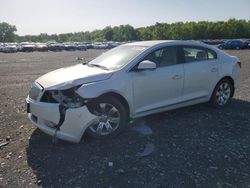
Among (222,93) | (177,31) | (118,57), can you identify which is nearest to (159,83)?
(118,57)

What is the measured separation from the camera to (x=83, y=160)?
190 inches

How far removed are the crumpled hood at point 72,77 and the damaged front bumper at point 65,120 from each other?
1.15 feet

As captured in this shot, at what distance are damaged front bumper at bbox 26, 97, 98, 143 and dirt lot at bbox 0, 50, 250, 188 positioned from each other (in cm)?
28

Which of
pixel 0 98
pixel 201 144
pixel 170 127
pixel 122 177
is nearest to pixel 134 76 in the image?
pixel 170 127

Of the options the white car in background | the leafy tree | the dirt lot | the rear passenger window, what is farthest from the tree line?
the dirt lot

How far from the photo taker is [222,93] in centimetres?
757

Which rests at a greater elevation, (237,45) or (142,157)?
(142,157)

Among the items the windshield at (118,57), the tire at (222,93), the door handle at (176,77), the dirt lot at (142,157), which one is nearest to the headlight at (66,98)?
the dirt lot at (142,157)

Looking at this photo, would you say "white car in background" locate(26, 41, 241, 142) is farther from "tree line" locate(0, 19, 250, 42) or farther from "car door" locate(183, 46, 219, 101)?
"tree line" locate(0, 19, 250, 42)

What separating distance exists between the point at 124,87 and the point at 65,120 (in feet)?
3.93

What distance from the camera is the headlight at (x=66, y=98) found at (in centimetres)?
512

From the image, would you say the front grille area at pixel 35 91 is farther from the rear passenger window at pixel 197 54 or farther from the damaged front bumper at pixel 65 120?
the rear passenger window at pixel 197 54

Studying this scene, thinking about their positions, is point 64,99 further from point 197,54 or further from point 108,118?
point 197,54

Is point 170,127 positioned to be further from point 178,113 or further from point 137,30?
point 137,30
